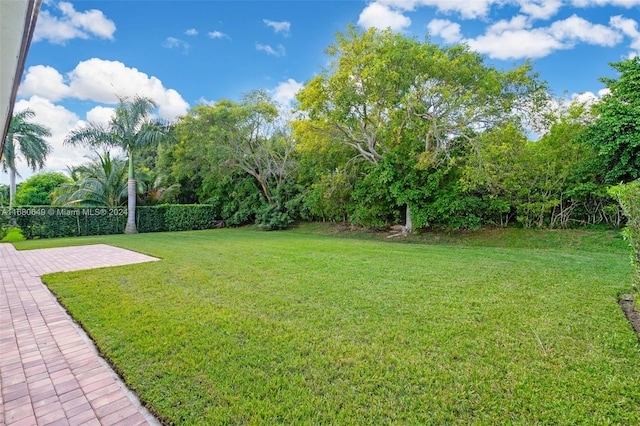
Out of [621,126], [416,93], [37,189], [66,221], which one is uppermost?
[416,93]

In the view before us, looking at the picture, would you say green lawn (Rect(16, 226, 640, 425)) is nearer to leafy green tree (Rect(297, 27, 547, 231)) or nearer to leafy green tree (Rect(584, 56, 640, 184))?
leafy green tree (Rect(584, 56, 640, 184))

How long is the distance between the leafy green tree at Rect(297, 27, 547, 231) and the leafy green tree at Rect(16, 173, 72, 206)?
30.7m

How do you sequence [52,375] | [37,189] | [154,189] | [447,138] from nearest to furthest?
[52,375]
[447,138]
[154,189]
[37,189]

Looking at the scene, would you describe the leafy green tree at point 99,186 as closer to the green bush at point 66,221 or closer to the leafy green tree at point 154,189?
the green bush at point 66,221

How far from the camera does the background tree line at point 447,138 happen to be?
9.61 meters

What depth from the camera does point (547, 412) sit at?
198 centimetres

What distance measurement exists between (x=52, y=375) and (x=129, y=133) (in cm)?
1610

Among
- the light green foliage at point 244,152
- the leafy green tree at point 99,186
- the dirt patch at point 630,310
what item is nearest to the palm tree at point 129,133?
the leafy green tree at point 99,186

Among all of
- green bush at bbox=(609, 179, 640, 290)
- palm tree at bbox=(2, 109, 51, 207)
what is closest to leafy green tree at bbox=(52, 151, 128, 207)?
palm tree at bbox=(2, 109, 51, 207)

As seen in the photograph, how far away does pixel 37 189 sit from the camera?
2992 cm

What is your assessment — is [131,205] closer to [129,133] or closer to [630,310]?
[129,133]

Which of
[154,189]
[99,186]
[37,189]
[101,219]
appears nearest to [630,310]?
[101,219]

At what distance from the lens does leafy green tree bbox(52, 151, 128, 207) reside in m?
15.9

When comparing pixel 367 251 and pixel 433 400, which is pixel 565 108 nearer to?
pixel 367 251
